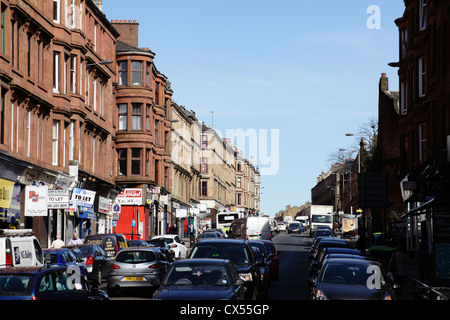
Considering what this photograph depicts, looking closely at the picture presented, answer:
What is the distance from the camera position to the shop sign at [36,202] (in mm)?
33719

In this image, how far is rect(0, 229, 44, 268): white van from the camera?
19938mm

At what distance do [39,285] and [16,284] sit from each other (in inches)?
14.9

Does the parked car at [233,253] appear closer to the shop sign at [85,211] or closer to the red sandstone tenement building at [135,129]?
the shop sign at [85,211]

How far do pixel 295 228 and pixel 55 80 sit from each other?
2826 inches

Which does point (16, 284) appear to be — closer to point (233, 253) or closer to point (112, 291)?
point (233, 253)

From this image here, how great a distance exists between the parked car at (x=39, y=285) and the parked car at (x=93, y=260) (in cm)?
1238

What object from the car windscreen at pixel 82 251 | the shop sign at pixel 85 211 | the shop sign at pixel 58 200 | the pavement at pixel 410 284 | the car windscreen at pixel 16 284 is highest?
the shop sign at pixel 58 200

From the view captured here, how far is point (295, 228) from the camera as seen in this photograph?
11038cm

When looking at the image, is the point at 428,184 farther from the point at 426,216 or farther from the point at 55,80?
the point at 55,80

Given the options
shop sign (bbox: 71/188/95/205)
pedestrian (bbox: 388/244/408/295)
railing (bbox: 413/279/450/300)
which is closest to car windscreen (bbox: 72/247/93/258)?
pedestrian (bbox: 388/244/408/295)

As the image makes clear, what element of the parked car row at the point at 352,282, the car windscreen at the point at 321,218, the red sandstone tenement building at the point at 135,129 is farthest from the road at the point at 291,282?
the car windscreen at the point at 321,218

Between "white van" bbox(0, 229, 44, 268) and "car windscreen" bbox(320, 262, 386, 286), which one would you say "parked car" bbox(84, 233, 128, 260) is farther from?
"car windscreen" bbox(320, 262, 386, 286)
